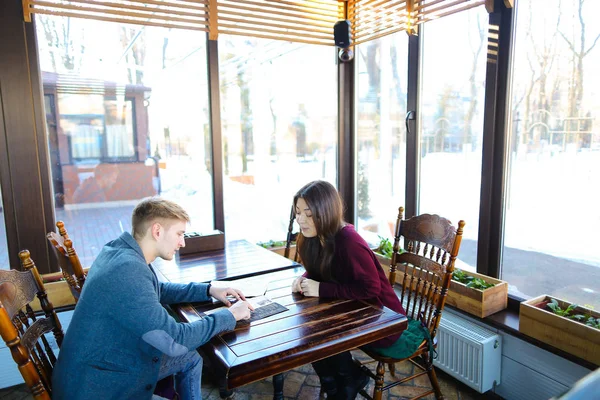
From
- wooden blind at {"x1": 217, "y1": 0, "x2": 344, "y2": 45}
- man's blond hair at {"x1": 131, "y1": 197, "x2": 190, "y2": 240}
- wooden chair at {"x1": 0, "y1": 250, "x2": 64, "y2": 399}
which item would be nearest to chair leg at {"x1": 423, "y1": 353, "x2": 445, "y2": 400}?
man's blond hair at {"x1": 131, "y1": 197, "x2": 190, "y2": 240}

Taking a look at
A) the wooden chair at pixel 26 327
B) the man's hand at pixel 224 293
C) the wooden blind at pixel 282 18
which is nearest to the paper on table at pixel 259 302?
the man's hand at pixel 224 293

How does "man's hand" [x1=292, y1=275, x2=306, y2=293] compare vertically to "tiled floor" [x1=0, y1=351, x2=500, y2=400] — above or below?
above

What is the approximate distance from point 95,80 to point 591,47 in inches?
113

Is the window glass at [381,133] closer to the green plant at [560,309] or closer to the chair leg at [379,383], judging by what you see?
the green plant at [560,309]

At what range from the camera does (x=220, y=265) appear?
2.44 metres

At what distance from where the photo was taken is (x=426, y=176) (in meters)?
3.11

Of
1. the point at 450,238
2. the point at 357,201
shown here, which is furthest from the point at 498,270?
the point at 357,201

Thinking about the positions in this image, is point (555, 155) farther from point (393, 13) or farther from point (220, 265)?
point (220, 265)

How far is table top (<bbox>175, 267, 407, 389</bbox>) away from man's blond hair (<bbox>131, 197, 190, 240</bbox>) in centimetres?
39

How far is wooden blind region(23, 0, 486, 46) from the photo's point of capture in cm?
267

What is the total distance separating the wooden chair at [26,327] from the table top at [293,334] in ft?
1.58

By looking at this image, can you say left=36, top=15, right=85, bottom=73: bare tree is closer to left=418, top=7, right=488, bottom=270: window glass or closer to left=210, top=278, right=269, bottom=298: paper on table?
left=210, top=278, right=269, bottom=298: paper on table

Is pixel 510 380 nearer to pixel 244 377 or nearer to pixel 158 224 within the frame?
pixel 244 377

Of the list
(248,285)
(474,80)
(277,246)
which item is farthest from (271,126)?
(248,285)
